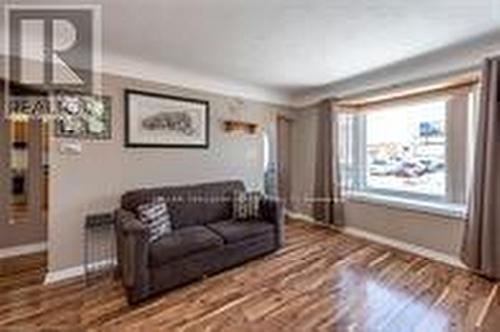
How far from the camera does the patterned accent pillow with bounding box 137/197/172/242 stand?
2.86 meters

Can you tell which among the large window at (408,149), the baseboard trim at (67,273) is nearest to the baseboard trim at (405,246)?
the large window at (408,149)

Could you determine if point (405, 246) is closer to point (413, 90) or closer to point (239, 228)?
point (413, 90)

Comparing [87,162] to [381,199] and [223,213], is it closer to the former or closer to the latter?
[223,213]

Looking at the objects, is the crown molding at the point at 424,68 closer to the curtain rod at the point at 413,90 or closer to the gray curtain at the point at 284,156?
the curtain rod at the point at 413,90

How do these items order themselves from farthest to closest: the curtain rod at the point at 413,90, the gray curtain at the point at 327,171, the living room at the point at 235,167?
1. the gray curtain at the point at 327,171
2. the curtain rod at the point at 413,90
3. the living room at the point at 235,167

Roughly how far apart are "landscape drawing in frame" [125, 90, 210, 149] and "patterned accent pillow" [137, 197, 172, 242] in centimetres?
81

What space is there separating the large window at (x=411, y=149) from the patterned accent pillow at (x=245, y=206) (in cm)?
178

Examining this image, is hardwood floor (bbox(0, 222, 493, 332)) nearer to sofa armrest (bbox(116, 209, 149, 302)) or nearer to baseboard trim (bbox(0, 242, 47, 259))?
sofa armrest (bbox(116, 209, 149, 302))

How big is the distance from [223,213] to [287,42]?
2071 millimetres

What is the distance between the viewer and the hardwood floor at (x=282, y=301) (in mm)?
2256

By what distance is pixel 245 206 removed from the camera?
3.84 meters

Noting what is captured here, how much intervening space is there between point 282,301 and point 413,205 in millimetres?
2195

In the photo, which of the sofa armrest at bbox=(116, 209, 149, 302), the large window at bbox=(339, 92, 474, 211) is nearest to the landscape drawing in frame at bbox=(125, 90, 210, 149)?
the sofa armrest at bbox=(116, 209, 149, 302)

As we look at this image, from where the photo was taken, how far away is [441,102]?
147 inches
